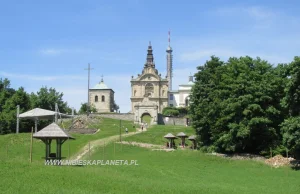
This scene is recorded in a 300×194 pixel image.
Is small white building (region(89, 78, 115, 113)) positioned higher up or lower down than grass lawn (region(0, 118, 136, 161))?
higher up

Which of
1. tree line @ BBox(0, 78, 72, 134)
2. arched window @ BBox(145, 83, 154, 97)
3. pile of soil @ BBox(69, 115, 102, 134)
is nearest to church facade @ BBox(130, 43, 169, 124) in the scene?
arched window @ BBox(145, 83, 154, 97)

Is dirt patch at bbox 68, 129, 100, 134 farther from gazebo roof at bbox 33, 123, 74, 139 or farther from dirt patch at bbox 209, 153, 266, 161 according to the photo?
gazebo roof at bbox 33, 123, 74, 139

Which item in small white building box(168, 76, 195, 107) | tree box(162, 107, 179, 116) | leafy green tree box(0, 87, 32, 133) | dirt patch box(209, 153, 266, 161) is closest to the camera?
dirt patch box(209, 153, 266, 161)

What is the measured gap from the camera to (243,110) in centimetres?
4144

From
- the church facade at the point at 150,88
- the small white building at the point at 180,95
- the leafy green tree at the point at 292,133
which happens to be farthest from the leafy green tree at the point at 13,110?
the small white building at the point at 180,95

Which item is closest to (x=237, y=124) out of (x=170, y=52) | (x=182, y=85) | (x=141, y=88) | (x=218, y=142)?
(x=218, y=142)

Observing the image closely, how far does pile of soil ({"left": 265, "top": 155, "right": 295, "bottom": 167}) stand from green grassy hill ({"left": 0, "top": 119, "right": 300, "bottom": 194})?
0.98m

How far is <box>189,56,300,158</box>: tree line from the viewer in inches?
1602

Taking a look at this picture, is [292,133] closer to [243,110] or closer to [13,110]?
[243,110]

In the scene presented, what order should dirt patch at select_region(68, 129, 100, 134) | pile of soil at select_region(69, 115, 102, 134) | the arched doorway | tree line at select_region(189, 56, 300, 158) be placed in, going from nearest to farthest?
1. tree line at select_region(189, 56, 300, 158)
2. dirt patch at select_region(68, 129, 100, 134)
3. pile of soil at select_region(69, 115, 102, 134)
4. the arched doorway

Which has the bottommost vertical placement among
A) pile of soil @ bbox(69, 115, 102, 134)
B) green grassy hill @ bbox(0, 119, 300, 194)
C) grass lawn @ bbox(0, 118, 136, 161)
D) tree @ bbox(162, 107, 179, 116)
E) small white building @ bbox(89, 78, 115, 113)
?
green grassy hill @ bbox(0, 119, 300, 194)

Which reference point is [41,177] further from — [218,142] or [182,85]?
[182,85]

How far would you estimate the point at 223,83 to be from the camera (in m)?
45.1

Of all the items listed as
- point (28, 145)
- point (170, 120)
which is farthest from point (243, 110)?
point (170, 120)
